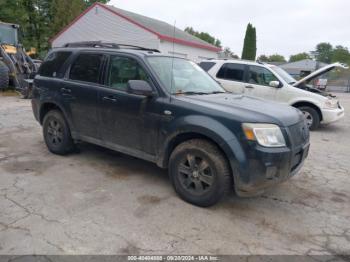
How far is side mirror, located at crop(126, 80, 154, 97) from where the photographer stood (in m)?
3.70

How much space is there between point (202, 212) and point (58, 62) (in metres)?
3.50

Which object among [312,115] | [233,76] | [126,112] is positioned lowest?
[312,115]

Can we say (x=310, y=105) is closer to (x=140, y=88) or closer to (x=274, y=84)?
(x=274, y=84)

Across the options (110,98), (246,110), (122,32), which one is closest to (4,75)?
(122,32)

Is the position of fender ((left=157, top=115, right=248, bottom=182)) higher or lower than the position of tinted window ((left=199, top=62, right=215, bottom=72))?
lower

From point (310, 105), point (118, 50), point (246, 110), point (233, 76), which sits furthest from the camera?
point (233, 76)

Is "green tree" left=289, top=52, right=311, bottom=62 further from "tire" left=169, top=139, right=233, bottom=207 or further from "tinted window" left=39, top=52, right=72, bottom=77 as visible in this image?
"tire" left=169, top=139, right=233, bottom=207

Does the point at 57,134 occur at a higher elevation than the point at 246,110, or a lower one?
lower

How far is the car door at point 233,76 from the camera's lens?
8.74 meters

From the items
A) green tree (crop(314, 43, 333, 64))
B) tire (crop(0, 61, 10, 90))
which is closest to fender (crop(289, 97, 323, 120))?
tire (crop(0, 61, 10, 90))

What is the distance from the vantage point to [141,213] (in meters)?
3.37

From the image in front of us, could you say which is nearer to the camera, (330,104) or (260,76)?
(330,104)

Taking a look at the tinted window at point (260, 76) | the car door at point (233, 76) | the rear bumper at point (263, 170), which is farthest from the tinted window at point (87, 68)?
the tinted window at point (260, 76)

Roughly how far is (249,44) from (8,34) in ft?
86.6
